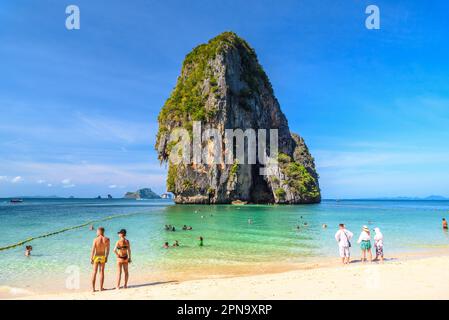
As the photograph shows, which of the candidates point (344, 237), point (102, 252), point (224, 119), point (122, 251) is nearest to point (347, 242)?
point (344, 237)

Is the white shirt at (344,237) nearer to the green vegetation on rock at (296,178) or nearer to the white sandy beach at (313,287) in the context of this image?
the white sandy beach at (313,287)

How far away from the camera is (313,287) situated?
923 centimetres

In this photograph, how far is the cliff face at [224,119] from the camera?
79.2 m

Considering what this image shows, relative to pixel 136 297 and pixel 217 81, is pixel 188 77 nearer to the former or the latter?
pixel 217 81

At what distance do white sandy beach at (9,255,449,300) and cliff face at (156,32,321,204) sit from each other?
221 ft

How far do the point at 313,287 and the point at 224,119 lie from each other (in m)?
71.6

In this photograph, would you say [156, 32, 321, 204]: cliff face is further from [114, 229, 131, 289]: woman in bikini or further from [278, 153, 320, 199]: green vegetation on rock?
[114, 229, 131, 289]: woman in bikini

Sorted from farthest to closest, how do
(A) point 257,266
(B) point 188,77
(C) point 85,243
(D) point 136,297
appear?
(B) point 188,77
(C) point 85,243
(A) point 257,266
(D) point 136,297

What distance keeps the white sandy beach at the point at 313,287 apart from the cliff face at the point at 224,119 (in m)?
67.5

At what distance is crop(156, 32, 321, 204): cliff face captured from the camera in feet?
260

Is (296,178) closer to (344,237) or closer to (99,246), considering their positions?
(344,237)
